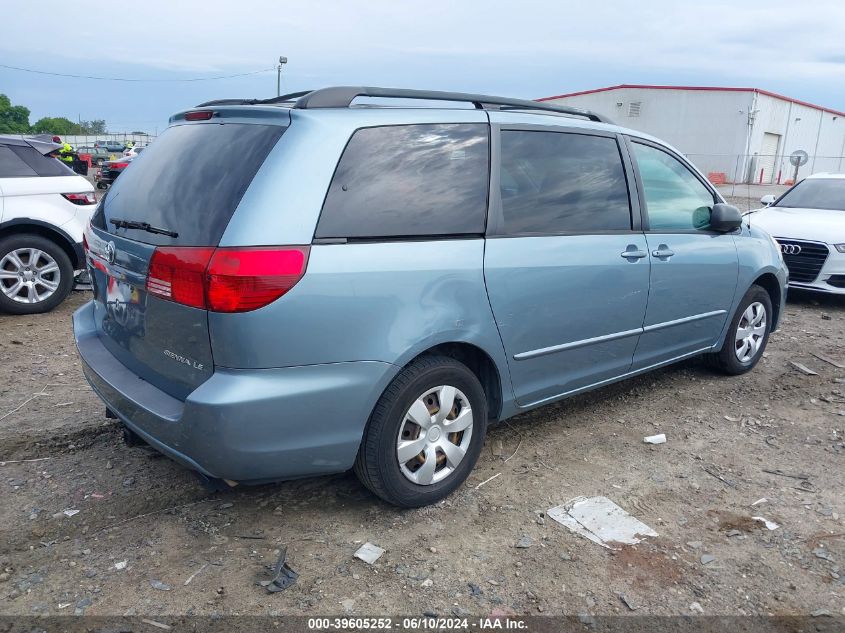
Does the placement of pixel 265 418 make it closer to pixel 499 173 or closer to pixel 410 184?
pixel 410 184

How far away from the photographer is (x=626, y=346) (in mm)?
4141

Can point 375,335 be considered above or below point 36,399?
above

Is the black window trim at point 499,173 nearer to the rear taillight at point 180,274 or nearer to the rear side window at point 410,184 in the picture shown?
the rear side window at point 410,184

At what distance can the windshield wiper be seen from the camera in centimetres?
282

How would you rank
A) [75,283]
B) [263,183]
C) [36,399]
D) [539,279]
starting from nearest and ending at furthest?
[263,183]
[539,279]
[36,399]
[75,283]

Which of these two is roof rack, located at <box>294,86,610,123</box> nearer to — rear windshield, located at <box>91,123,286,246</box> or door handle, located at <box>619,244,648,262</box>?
rear windshield, located at <box>91,123,286,246</box>

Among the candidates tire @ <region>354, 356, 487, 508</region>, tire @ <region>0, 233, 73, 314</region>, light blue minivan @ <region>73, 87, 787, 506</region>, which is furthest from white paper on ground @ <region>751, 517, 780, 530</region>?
tire @ <region>0, 233, 73, 314</region>

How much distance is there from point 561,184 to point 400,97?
1.05 metres

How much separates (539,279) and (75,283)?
18.1 feet

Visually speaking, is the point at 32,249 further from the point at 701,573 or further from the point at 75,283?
the point at 701,573

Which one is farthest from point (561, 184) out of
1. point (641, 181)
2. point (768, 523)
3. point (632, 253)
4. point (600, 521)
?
point (768, 523)

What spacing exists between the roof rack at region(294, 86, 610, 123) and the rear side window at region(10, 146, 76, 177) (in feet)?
16.1

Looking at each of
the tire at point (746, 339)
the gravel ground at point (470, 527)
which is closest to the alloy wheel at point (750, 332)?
the tire at point (746, 339)

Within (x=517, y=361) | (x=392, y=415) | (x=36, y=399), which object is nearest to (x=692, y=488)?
(x=517, y=361)
